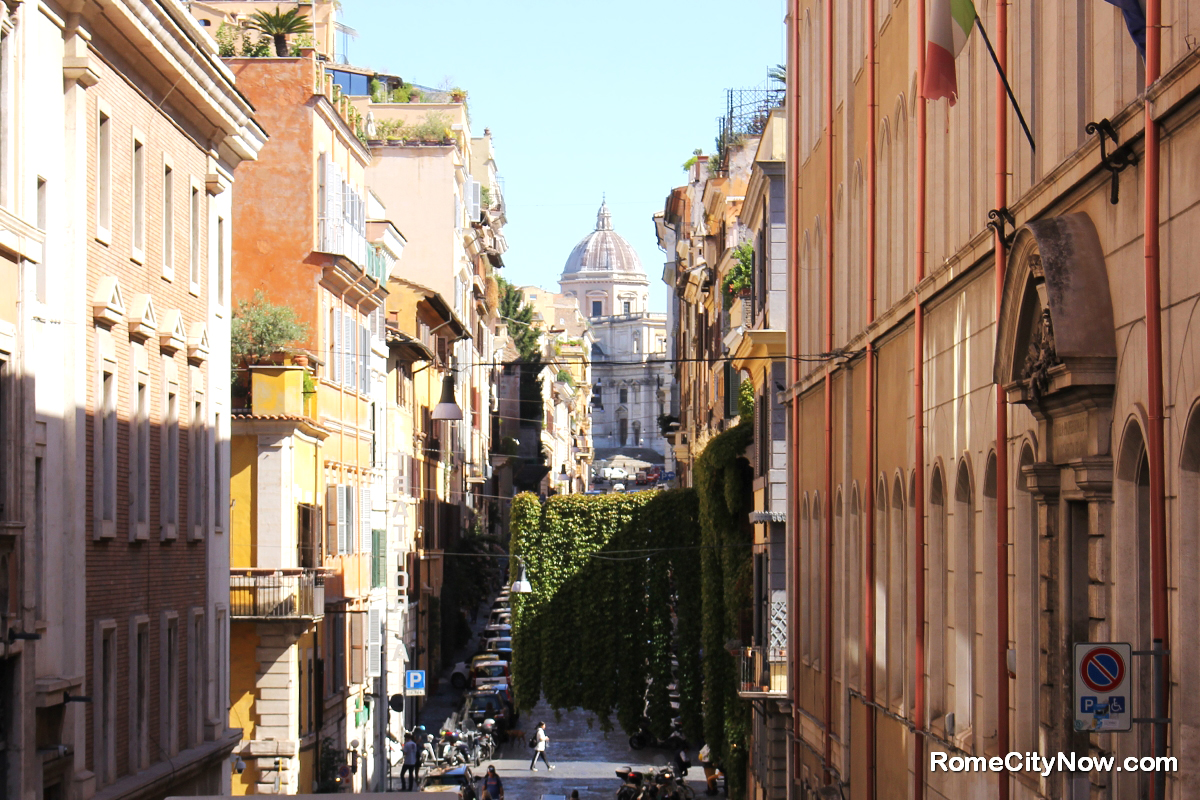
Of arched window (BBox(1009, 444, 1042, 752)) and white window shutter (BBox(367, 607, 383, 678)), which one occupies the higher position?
arched window (BBox(1009, 444, 1042, 752))

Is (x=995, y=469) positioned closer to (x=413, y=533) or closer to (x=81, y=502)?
(x=81, y=502)

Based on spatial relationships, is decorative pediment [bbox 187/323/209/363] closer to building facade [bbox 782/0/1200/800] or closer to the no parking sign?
building facade [bbox 782/0/1200/800]

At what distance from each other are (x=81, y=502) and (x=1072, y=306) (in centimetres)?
1241

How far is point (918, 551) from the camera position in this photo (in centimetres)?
1627

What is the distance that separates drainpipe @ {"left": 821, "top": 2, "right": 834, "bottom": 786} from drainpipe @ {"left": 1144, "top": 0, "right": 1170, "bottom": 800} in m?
13.1

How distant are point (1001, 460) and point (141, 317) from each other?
1257 cm

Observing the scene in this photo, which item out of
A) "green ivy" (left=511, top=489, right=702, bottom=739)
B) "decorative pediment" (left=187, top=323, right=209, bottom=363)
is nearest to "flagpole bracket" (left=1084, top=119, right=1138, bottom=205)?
"decorative pediment" (left=187, top=323, right=209, bottom=363)

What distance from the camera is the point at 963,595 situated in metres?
14.5

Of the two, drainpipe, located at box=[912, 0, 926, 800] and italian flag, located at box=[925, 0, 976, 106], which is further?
drainpipe, located at box=[912, 0, 926, 800]

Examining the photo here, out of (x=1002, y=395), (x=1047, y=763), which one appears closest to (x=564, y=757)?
(x=1002, y=395)

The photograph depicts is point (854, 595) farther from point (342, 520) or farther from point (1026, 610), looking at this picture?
point (342, 520)

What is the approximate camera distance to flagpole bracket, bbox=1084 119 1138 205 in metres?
9.52

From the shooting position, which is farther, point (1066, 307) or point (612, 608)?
point (612, 608)

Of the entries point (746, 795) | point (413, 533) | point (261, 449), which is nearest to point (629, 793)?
point (746, 795)
